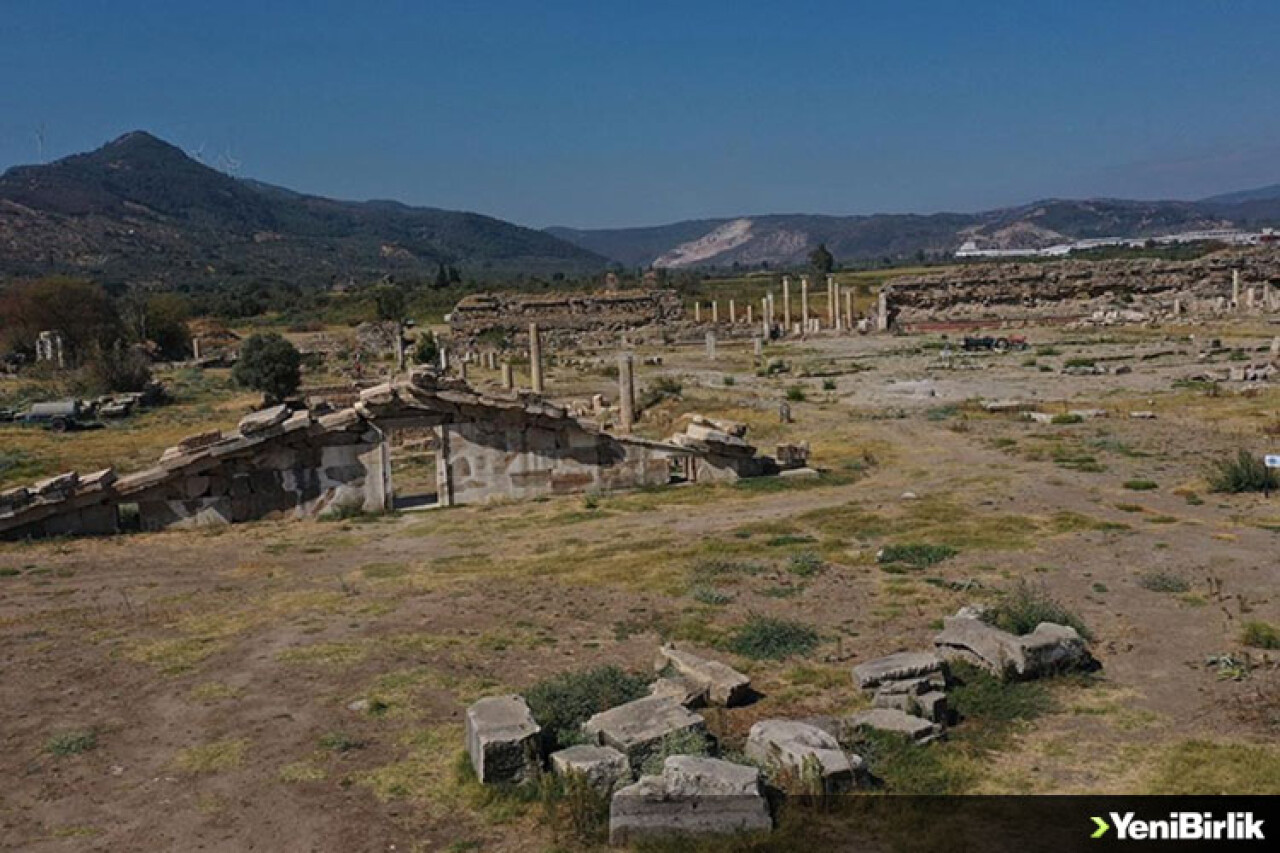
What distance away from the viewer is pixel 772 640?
10977mm

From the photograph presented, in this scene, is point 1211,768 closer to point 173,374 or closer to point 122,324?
point 173,374

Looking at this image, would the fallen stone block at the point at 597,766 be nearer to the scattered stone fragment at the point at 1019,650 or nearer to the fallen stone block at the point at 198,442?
the scattered stone fragment at the point at 1019,650

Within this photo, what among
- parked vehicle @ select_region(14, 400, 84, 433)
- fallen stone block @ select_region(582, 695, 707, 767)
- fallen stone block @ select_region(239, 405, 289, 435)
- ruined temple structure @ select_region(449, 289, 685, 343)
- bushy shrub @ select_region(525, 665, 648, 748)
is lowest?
bushy shrub @ select_region(525, 665, 648, 748)

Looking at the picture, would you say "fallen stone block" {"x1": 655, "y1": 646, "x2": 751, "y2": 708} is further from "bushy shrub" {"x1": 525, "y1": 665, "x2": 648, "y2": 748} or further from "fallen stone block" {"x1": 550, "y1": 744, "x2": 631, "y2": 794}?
"fallen stone block" {"x1": 550, "y1": 744, "x2": 631, "y2": 794}

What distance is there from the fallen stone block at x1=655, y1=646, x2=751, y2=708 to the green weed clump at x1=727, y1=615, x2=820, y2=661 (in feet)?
2.64

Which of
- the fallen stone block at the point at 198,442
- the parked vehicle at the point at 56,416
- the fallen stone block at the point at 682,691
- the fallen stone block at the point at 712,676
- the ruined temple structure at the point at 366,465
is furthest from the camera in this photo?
the parked vehicle at the point at 56,416

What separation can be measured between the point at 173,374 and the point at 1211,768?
53750mm

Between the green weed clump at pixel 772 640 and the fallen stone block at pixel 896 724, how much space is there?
2010mm

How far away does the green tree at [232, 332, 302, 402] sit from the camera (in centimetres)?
4209

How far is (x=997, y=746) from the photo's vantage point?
27.4ft

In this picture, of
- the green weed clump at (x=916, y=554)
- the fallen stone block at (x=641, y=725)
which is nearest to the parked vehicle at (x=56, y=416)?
the green weed clump at (x=916, y=554)

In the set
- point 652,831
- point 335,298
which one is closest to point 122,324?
point 335,298

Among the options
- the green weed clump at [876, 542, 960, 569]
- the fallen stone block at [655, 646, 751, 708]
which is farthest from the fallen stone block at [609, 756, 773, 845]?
the green weed clump at [876, 542, 960, 569]

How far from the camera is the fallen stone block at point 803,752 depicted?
7.45 metres
